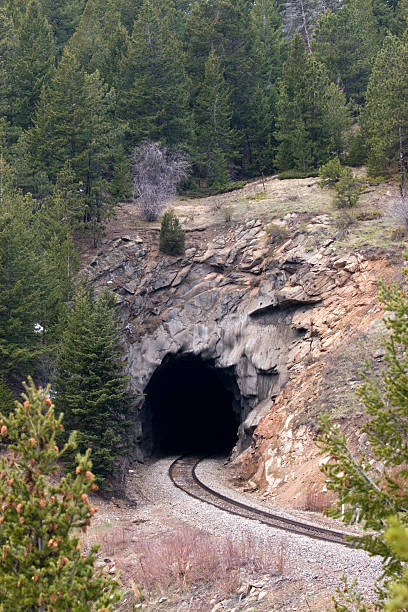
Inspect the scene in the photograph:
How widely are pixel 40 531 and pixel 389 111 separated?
27843 mm

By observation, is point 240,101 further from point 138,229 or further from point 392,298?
point 392,298

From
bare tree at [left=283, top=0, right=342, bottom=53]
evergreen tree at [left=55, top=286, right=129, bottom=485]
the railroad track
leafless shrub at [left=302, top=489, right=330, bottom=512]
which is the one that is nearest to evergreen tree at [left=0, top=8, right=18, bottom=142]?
evergreen tree at [left=55, top=286, right=129, bottom=485]

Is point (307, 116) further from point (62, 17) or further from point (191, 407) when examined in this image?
point (62, 17)

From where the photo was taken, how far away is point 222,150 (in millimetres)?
41281

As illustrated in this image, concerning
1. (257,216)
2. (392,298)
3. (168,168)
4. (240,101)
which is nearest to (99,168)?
(168,168)

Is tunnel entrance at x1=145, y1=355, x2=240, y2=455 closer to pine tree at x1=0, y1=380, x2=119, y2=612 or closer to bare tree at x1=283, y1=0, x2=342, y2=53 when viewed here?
pine tree at x1=0, y1=380, x2=119, y2=612

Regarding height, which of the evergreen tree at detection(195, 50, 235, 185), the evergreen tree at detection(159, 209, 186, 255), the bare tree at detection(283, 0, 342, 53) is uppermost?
the bare tree at detection(283, 0, 342, 53)

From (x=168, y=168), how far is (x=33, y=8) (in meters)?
18.6

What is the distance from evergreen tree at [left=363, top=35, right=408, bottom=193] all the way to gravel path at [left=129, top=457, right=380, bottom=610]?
17.9m

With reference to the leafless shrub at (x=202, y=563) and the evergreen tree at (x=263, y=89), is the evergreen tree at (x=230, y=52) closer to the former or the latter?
the evergreen tree at (x=263, y=89)

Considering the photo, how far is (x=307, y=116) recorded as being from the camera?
35469mm

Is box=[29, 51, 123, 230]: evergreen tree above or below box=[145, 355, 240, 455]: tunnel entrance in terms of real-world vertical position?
above

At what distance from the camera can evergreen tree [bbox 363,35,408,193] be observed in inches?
1093

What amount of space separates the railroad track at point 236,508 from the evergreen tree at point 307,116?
20.6 m
